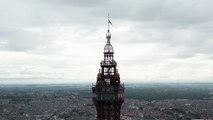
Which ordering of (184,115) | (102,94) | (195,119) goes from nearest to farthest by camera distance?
(102,94)
(195,119)
(184,115)

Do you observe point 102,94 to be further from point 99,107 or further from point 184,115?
point 184,115

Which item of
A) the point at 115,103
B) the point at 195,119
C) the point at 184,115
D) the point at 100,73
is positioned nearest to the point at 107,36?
the point at 100,73

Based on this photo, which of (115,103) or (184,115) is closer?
(115,103)

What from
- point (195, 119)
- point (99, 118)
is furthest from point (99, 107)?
point (195, 119)

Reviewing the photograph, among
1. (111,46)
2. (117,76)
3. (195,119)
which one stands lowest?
(195,119)

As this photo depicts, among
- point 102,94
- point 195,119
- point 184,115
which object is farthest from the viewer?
→ point 184,115

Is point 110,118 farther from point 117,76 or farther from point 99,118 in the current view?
point 117,76

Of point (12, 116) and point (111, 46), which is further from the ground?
point (111, 46)
